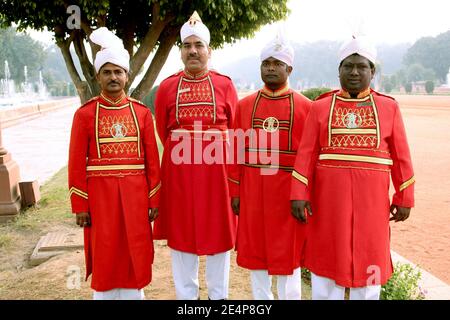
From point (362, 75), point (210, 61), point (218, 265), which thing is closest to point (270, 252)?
point (218, 265)

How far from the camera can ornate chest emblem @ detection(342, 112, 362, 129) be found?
297 cm

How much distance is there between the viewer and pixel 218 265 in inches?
145

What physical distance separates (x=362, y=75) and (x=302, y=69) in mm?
112083

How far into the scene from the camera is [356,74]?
2.93 metres

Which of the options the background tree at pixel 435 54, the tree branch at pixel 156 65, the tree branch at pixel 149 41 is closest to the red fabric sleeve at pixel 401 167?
the tree branch at pixel 149 41

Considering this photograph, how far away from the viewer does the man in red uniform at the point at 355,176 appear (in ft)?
9.57

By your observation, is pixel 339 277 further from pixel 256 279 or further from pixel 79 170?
pixel 79 170

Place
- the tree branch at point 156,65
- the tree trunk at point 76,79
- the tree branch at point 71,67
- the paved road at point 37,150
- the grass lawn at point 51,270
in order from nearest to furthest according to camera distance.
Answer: the grass lawn at point 51,270
the tree branch at point 71,67
the tree trunk at point 76,79
the tree branch at point 156,65
the paved road at point 37,150

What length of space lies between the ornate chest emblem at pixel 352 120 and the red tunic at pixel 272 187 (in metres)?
0.46

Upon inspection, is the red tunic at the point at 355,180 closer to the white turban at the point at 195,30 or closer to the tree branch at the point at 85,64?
the white turban at the point at 195,30

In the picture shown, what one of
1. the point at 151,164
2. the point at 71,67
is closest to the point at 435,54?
the point at 71,67

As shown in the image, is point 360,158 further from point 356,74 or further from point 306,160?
point 356,74

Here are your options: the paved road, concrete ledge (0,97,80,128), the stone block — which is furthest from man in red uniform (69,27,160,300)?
concrete ledge (0,97,80,128)
